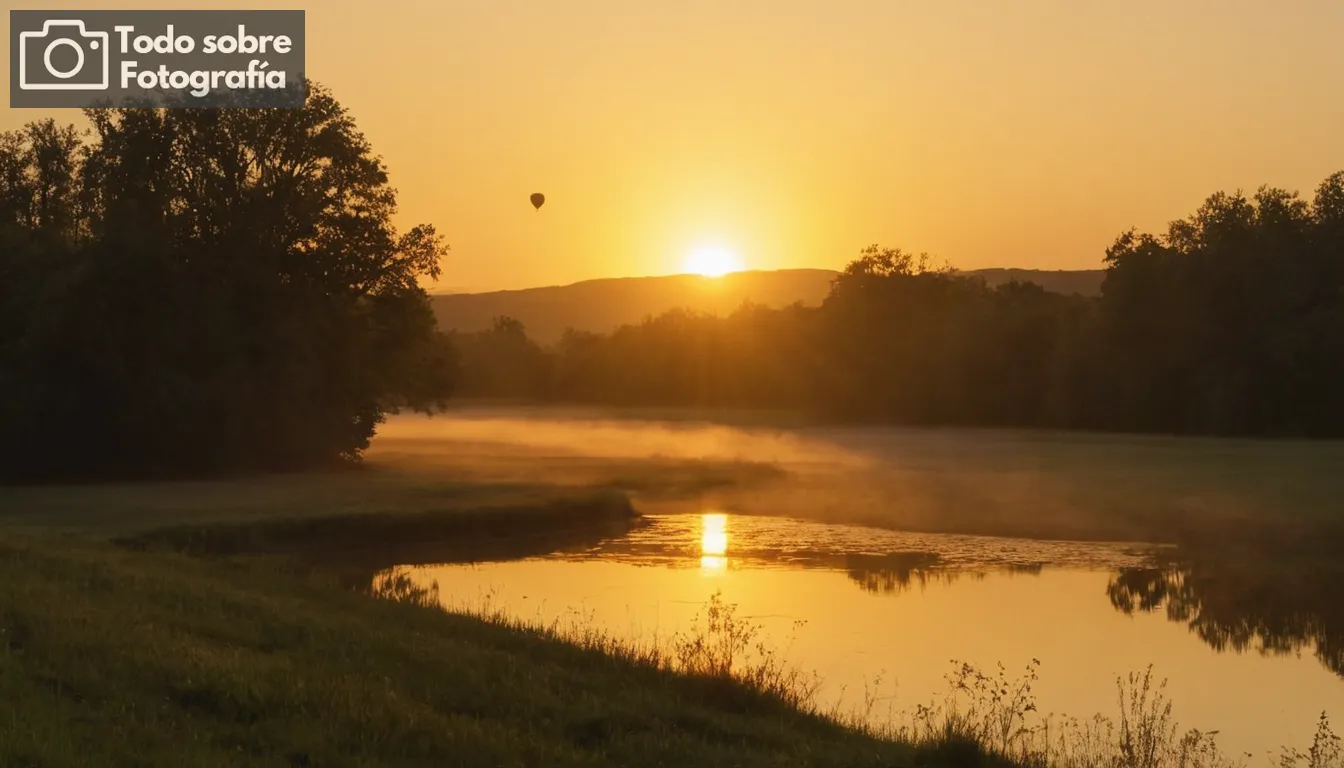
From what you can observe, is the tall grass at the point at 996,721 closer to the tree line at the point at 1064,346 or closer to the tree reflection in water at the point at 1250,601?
the tree reflection in water at the point at 1250,601

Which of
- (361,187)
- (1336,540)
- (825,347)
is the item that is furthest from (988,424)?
(1336,540)

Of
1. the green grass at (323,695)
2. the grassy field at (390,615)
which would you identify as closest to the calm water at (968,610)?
the grassy field at (390,615)

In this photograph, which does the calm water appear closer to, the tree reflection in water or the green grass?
the tree reflection in water

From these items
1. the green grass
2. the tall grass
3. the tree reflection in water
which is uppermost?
the green grass

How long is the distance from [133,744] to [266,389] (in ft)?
143

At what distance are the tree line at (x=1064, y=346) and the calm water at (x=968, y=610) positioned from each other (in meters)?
40.0

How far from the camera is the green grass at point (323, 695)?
30.7 ft

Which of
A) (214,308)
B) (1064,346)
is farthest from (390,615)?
(1064,346)

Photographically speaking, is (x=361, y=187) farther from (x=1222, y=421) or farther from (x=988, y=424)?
(x=988, y=424)

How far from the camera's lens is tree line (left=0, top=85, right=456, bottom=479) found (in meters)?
46.2

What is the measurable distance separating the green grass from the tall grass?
0.77m

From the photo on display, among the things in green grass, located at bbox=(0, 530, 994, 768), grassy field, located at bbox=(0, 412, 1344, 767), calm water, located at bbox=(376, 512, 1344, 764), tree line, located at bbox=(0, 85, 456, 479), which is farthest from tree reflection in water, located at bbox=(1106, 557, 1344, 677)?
tree line, located at bbox=(0, 85, 456, 479)

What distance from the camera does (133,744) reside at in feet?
29.3

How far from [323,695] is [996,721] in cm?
782
